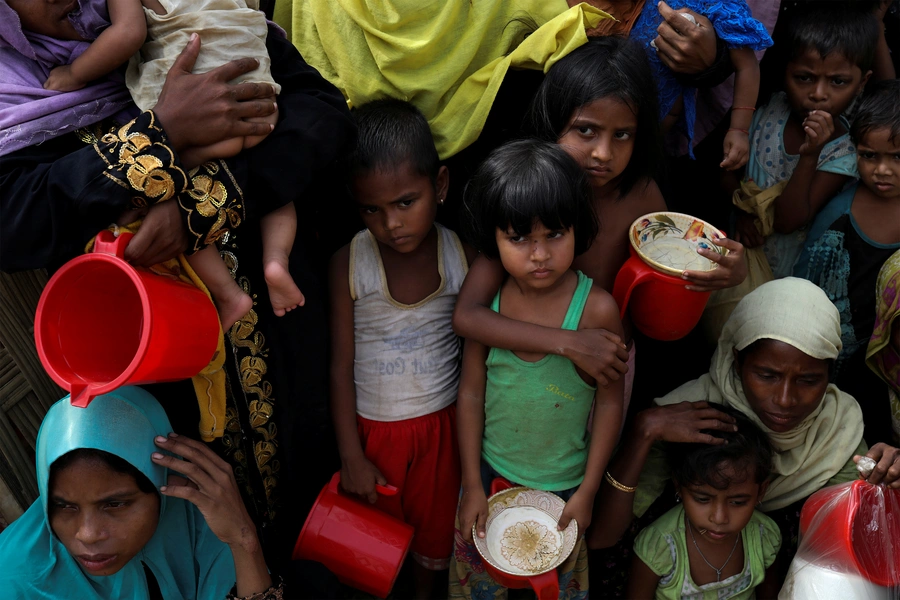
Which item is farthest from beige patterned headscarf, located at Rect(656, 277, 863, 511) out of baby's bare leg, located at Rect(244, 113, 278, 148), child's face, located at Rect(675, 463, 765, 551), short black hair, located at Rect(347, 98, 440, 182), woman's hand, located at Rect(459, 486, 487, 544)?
baby's bare leg, located at Rect(244, 113, 278, 148)

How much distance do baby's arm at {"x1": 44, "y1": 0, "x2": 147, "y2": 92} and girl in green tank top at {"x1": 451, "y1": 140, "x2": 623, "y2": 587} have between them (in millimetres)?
928

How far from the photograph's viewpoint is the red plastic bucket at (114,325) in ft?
5.45

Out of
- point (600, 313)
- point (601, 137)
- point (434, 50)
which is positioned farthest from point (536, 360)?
point (434, 50)

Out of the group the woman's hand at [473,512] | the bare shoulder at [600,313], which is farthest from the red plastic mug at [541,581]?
the bare shoulder at [600,313]

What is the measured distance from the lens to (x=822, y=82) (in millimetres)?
2654

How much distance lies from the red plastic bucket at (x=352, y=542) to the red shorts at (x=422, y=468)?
0.17 meters

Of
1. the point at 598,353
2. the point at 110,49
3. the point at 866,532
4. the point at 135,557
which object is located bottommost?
the point at 135,557

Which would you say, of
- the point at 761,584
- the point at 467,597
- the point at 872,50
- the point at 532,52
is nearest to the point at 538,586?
the point at 467,597

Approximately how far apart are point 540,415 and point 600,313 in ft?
1.10

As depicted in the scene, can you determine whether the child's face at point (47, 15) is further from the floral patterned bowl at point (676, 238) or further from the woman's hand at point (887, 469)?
the woman's hand at point (887, 469)

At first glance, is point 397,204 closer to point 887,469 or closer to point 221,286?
point 221,286

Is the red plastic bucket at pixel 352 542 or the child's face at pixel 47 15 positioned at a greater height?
the child's face at pixel 47 15

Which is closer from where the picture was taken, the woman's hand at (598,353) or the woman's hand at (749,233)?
the woman's hand at (598,353)

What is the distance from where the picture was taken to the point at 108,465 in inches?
76.6
